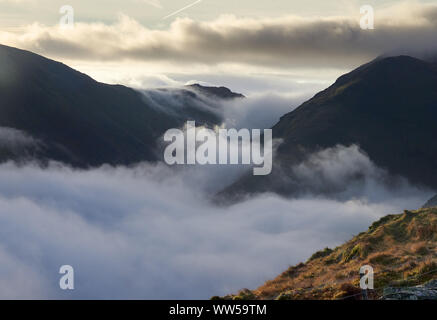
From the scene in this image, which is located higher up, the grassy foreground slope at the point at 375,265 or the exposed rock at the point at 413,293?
the grassy foreground slope at the point at 375,265

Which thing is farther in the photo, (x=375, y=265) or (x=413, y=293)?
(x=375, y=265)

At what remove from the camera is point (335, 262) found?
5462cm

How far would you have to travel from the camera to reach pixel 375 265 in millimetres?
43500

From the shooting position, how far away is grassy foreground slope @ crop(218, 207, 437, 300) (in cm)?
3594

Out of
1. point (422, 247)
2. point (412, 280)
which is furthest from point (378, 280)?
point (422, 247)

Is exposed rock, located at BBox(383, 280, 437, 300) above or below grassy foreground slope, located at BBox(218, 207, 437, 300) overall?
below

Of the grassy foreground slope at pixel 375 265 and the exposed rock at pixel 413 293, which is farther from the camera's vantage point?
the grassy foreground slope at pixel 375 265

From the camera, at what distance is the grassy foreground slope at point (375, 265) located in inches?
1415

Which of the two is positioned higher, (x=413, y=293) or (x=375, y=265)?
(x=375, y=265)

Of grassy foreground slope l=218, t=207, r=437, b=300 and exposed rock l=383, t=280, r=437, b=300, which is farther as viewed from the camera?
grassy foreground slope l=218, t=207, r=437, b=300
